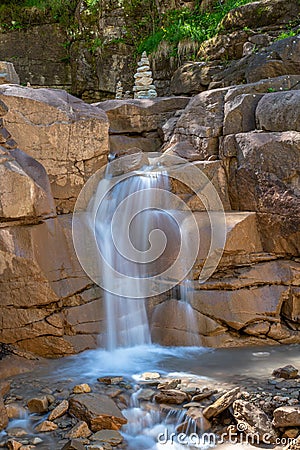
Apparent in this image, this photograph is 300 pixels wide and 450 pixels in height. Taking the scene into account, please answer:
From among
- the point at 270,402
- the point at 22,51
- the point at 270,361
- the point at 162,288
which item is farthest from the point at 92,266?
the point at 22,51

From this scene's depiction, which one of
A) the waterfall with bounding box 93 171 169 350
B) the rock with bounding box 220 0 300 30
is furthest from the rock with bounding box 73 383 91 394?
the rock with bounding box 220 0 300 30

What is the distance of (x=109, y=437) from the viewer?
4250mm

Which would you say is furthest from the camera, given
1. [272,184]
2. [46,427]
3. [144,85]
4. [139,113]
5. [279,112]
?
[144,85]

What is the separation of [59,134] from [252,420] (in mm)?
4890

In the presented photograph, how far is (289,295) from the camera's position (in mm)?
6910

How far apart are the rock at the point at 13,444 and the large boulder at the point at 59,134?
153 inches

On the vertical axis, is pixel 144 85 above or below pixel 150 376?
above

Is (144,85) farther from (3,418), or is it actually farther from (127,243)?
(3,418)

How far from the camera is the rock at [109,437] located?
13.8ft

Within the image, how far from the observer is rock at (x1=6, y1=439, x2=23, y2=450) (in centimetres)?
409

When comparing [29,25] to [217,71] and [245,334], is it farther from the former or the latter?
[245,334]

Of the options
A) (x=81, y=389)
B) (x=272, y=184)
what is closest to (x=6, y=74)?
(x=272, y=184)

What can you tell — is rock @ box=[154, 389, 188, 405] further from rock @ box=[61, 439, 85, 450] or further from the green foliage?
the green foliage

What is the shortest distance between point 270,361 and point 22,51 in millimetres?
11237
